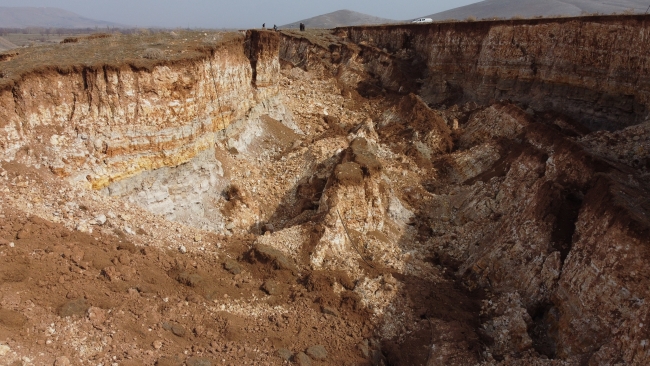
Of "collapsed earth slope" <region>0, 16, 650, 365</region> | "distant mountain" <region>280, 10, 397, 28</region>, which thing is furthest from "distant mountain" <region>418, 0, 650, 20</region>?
"collapsed earth slope" <region>0, 16, 650, 365</region>

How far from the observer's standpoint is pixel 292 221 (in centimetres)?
1747

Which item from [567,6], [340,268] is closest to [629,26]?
[340,268]

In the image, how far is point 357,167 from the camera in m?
17.7

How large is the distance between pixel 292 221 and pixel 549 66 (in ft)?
62.5

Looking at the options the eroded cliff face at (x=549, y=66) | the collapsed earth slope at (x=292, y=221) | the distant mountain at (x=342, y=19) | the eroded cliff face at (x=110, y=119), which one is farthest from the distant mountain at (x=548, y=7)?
the eroded cliff face at (x=110, y=119)

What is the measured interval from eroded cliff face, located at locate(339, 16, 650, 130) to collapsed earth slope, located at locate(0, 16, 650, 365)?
15 centimetres

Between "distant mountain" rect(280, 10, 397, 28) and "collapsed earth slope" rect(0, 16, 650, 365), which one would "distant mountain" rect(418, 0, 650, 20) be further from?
"collapsed earth slope" rect(0, 16, 650, 365)

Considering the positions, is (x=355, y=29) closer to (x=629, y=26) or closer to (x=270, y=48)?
(x=270, y=48)

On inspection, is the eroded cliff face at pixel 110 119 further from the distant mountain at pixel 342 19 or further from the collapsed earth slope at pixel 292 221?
the distant mountain at pixel 342 19

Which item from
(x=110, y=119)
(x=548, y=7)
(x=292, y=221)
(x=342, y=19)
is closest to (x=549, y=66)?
(x=292, y=221)

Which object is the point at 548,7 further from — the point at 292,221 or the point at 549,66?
the point at 292,221

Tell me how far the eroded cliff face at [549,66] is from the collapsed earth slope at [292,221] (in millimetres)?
148

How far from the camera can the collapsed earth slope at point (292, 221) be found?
1022 centimetres

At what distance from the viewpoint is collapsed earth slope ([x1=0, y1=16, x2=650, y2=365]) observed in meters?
10.2
